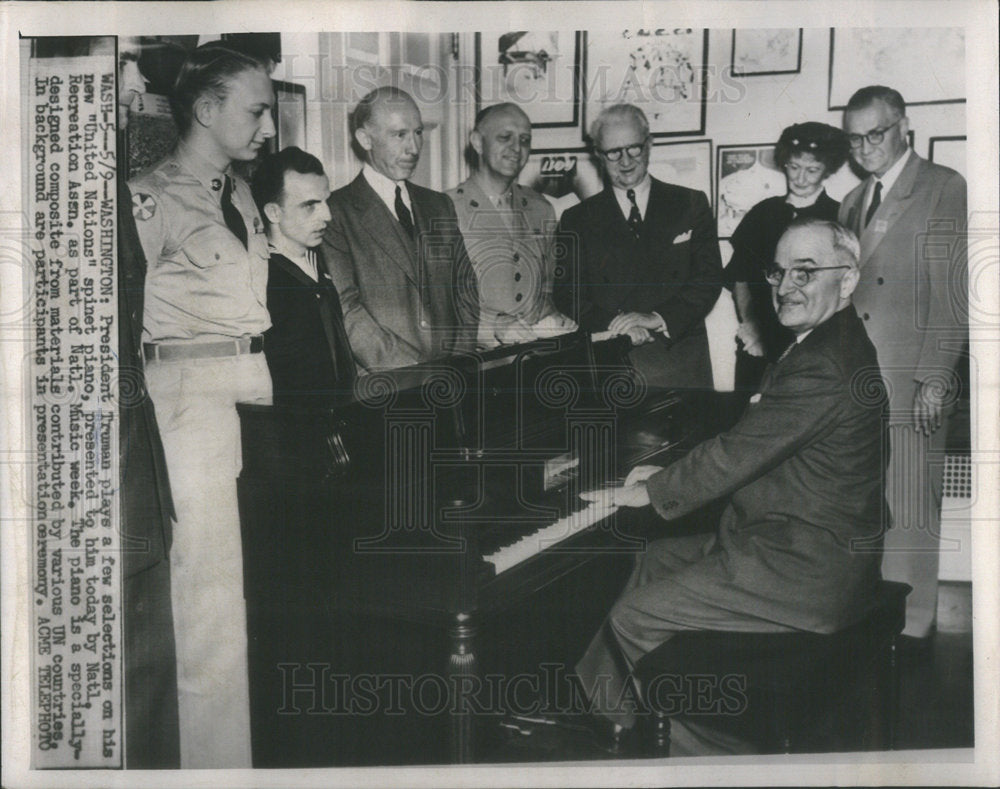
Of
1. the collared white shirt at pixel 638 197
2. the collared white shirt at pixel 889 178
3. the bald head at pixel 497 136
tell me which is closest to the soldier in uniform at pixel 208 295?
the bald head at pixel 497 136

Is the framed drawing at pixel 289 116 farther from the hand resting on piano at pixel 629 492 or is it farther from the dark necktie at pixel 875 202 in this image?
the dark necktie at pixel 875 202

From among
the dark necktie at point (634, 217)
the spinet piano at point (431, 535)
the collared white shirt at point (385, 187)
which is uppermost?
the collared white shirt at point (385, 187)

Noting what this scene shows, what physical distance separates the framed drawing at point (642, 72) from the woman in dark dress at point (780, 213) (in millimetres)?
358

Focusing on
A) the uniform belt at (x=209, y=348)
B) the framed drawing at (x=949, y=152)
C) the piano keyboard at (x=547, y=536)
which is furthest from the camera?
the framed drawing at (x=949, y=152)

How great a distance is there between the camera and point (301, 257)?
9.45 ft

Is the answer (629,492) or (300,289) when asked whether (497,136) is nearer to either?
(300,289)

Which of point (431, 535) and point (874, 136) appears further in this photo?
point (874, 136)

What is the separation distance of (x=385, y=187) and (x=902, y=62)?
1.70m

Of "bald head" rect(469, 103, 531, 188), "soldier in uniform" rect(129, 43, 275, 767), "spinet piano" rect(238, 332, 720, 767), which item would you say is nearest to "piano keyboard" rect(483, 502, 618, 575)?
"spinet piano" rect(238, 332, 720, 767)

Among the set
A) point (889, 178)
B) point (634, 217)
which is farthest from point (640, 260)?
point (889, 178)

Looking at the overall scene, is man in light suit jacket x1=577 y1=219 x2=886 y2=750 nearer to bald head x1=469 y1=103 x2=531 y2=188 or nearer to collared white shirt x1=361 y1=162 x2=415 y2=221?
bald head x1=469 y1=103 x2=531 y2=188

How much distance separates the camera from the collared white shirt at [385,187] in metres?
2.89

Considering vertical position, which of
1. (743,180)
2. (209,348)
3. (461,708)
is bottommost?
(461,708)

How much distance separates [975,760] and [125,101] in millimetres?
3459
